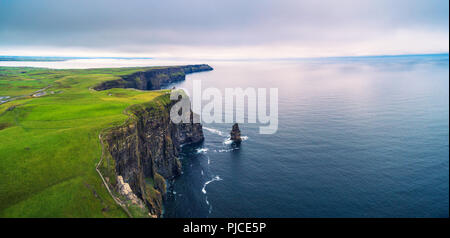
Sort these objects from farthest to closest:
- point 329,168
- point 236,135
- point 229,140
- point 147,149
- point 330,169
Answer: point 229,140, point 236,135, point 329,168, point 330,169, point 147,149

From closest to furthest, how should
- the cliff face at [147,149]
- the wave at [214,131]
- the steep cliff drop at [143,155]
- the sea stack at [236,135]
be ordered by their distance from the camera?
1. the steep cliff drop at [143,155]
2. the cliff face at [147,149]
3. the sea stack at [236,135]
4. the wave at [214,131]

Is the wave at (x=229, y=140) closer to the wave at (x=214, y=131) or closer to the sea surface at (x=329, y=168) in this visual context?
the sea surface at (x=329, y=168)

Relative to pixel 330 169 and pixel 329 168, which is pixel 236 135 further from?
pixel 330 169

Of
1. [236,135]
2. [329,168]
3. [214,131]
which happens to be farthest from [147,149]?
[329,168]

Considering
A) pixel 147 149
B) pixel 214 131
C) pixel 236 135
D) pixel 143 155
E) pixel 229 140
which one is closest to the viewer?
pixel 143 155

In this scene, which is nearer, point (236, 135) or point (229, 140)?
point (236, 135)

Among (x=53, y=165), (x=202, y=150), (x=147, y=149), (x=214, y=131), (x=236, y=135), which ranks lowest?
(x=202, y=150)

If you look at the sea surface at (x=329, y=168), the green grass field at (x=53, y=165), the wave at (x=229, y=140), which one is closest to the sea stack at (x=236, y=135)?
the wave at (x=229, y=140)

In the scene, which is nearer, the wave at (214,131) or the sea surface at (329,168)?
the sea surface at (329,168)
